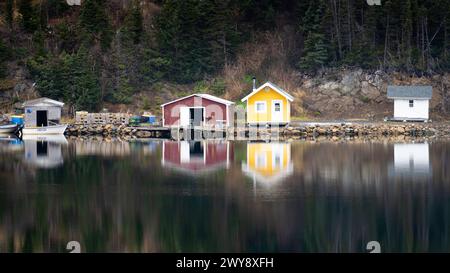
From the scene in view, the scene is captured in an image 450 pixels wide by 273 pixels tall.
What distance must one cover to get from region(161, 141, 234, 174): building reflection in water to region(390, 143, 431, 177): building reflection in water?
7548mm

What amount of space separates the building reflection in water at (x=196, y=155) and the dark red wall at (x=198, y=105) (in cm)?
508

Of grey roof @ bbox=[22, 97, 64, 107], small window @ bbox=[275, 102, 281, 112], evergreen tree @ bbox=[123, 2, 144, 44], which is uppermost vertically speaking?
evergreen tree @ bbox=[123, 2, 144, 44]

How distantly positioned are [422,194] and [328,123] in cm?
2560

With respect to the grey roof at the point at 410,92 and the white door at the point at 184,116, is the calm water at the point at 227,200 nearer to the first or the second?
the white door at the point at 184,116

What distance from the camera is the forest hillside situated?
188 ft

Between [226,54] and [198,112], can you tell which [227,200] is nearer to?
[198,112]

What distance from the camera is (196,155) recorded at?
3950 centimetres

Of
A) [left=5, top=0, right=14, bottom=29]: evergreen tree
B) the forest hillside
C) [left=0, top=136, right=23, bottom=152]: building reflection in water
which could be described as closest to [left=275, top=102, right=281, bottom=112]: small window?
the forest hillside

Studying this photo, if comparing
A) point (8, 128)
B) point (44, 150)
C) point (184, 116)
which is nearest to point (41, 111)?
point (8, 128)

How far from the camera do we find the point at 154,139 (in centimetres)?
4991

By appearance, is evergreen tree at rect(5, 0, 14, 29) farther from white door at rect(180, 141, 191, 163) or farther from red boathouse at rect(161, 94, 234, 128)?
white door at rect(180, 141, 191, 163)

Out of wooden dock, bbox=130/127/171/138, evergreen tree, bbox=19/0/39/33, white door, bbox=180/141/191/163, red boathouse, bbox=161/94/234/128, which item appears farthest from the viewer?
evergreen tree, bbox=19/0/39/33

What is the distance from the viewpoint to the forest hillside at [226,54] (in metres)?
57.3

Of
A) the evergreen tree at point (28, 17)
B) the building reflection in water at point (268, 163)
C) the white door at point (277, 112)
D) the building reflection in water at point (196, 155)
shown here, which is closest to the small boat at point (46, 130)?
the building reflection in water at point (196, 155)
